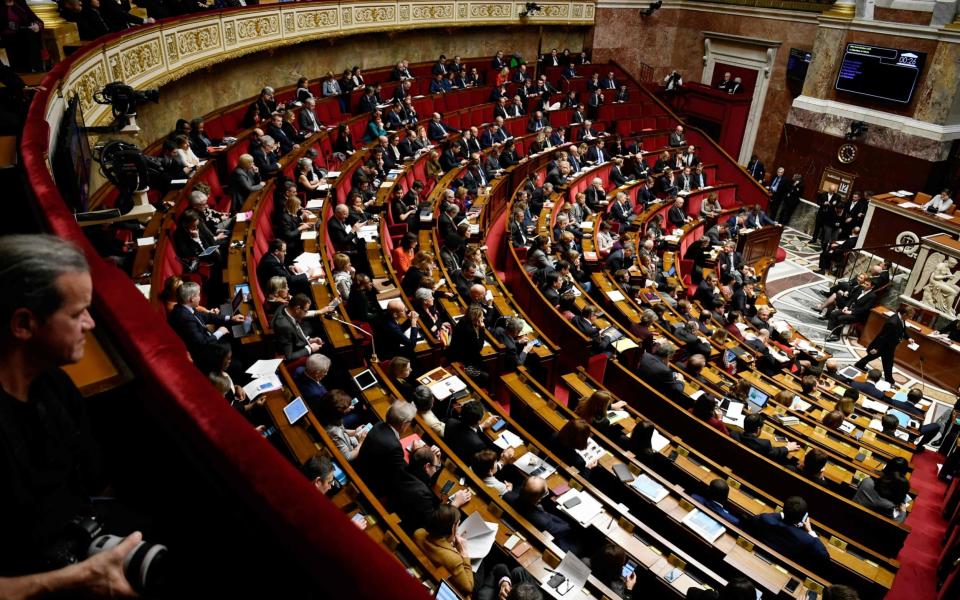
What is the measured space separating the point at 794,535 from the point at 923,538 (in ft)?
4.84

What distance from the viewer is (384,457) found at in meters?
3.04

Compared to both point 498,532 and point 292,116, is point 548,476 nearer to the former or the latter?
point 498,532

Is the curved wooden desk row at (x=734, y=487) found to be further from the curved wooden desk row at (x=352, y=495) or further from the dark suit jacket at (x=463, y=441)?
the curved wooden desk row at (x=352, y=495)

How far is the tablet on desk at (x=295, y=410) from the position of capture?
10.3 feet

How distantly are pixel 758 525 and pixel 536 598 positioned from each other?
176cm

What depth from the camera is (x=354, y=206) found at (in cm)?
611

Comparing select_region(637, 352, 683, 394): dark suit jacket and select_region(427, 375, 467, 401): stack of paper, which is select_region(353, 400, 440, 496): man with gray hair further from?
select_region(637, 352, 683, 394): dark suit jacket

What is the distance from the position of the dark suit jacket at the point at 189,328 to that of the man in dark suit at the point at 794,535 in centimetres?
330

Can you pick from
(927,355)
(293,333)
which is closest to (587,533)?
(293,333)

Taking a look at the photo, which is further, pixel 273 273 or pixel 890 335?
pixel 890 335

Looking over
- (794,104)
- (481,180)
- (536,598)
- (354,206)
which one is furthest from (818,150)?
(536,598)

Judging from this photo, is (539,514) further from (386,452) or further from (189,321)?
(189,321)

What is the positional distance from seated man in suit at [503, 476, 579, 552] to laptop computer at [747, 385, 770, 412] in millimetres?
2634

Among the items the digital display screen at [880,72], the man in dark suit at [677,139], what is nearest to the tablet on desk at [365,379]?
the man in dark suit at [677,139]
